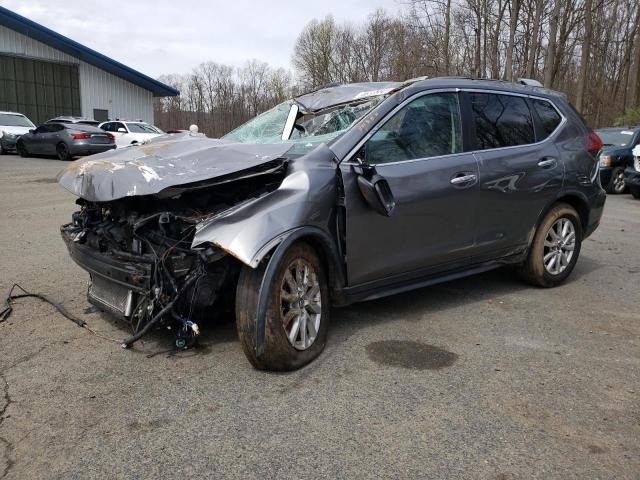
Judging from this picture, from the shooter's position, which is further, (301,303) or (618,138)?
(618,138)

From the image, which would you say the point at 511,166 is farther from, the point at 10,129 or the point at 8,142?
the point at 10,129

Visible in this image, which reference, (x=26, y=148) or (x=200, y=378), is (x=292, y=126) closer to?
(x=200, y=378)

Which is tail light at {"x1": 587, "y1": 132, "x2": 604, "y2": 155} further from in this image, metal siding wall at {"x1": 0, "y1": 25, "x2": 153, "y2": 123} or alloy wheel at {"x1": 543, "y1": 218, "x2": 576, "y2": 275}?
metal siding wall at {"x1": 0, "y1": 25, "x2": 153, "y2": 123}

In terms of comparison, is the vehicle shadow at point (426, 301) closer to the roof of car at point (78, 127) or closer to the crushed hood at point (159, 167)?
the crushed hood at point (159, 167)

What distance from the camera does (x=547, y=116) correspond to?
520 centimetres

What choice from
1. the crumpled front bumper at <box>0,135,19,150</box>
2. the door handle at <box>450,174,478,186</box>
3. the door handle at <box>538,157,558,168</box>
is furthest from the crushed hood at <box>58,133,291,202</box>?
the crumpled front bumper at <box>0,135,19,150</box>

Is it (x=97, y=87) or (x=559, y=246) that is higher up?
(x=97, y=87)

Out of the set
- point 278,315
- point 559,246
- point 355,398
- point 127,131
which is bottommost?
point 355,398

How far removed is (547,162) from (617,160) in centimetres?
1082

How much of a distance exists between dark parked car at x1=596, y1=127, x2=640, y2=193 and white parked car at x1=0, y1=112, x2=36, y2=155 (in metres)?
20.3

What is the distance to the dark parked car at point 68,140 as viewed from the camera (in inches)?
743

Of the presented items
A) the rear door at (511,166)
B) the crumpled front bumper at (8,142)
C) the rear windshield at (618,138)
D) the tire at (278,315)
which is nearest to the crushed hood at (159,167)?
the tire at (278,315)

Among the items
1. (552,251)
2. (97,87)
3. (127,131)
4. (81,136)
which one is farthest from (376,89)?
(97,87)

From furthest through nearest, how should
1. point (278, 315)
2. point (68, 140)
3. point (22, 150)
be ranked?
point (22, 150) < point (68, 140) < point (278, 315)
